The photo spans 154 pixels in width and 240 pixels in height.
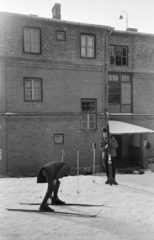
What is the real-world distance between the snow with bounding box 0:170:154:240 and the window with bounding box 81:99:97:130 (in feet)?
17.3

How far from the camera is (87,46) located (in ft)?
48.9

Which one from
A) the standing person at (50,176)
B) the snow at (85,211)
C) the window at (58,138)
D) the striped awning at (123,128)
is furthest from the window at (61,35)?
the standing person at (50,176)

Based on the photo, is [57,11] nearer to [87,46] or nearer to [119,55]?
[87,46]

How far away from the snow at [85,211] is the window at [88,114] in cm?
527

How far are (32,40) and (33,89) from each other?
281 cm

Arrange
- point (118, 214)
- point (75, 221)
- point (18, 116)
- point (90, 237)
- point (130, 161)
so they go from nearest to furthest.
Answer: point (90, 237) < point (75, 221) < point (118, 214) < point (18, 116) < point (130, 161)

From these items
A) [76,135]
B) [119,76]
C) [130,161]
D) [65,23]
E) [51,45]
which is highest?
[65,23]

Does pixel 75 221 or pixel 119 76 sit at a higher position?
pixel 119 76

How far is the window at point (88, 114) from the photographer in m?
15.0

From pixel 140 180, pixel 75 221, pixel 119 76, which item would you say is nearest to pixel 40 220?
pixel 75 221

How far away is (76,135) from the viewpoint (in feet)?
48.4

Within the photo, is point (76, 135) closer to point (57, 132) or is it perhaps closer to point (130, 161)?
point (57, 132)

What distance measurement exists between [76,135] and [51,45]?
5.57 metres

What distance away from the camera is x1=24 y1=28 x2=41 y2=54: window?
13.7m
